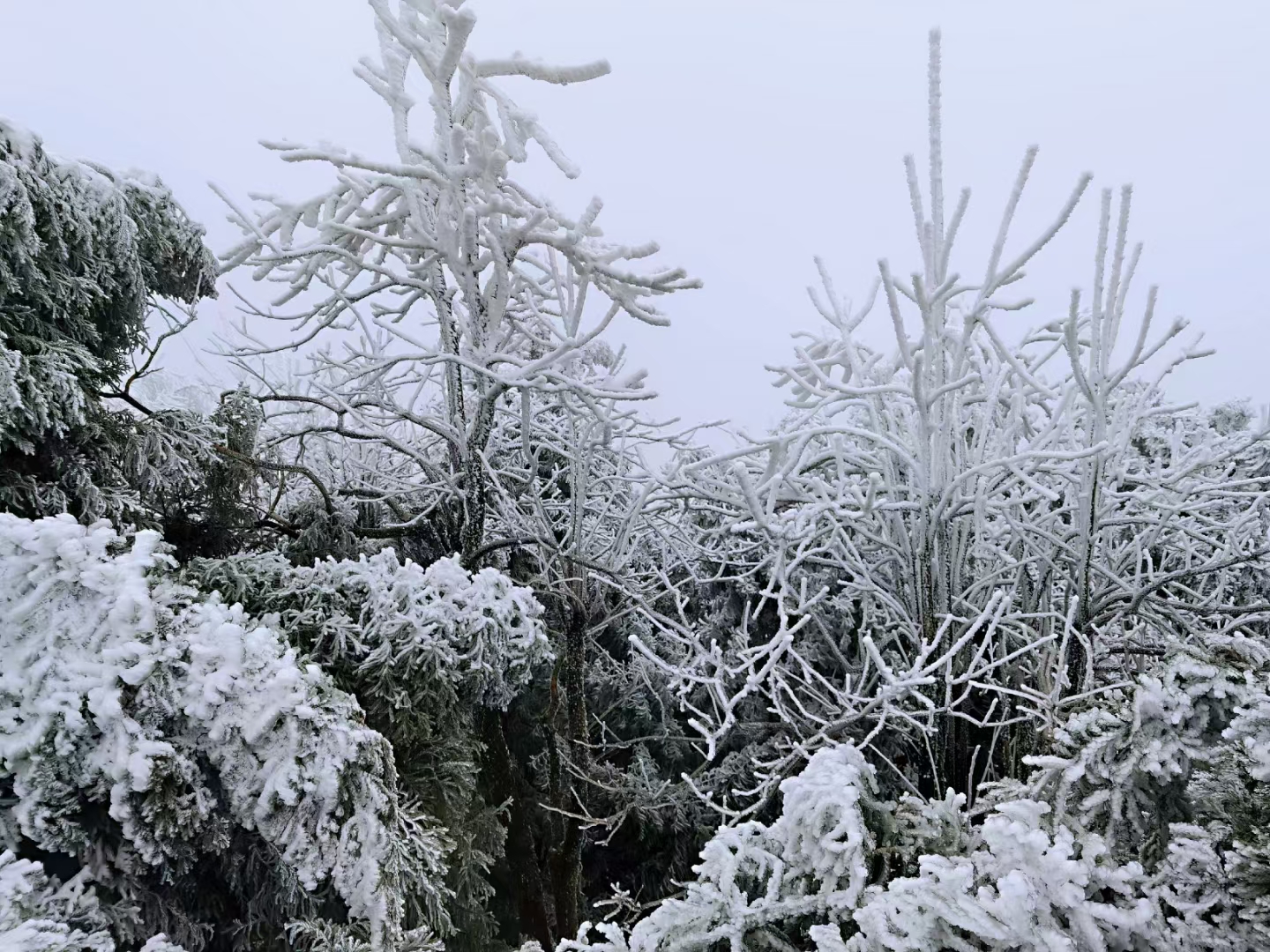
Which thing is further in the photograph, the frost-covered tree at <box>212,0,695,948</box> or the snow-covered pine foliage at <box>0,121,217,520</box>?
the frost-covered tree at <box>212,0,695,948</box>

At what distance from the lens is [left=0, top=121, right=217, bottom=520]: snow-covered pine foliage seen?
2.49 meters

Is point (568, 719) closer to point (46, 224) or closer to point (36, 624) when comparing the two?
point (36, 624)

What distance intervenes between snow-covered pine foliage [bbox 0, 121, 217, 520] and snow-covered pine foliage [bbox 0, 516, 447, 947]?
0.66m

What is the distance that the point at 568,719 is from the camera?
5.15m

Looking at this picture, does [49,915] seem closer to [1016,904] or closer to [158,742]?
[158,742]

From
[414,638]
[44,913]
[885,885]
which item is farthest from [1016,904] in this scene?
[44,913]

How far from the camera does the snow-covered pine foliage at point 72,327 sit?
98.0 inches

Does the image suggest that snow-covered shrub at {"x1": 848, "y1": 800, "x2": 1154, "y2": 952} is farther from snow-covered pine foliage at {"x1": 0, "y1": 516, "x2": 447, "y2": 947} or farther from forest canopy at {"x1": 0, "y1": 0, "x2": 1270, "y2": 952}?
snow-covered pine foliage at {"x1": 0, "y1": 516, "x2": 447, "y2": 947}

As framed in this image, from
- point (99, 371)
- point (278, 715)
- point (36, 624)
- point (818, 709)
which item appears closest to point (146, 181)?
point (99, 371)

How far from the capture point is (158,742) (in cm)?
185

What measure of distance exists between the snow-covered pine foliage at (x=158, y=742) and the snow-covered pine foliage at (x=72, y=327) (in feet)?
2.16

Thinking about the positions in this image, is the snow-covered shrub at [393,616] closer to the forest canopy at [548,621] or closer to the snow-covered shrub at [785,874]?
the forest canopy at [548,621]

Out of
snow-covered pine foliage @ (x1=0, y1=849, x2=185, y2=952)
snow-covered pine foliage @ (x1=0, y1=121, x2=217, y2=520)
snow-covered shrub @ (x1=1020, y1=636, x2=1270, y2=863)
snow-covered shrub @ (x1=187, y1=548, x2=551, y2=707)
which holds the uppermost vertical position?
snow-covered pine foliage @ (x1=0, y1=121, x2=217, y2=520)

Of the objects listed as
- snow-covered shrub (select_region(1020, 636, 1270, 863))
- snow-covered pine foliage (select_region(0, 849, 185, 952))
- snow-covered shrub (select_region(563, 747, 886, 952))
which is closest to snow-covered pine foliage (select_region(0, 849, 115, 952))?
snow-covered pine foliage (select_region(0, 849, 185, 952))
